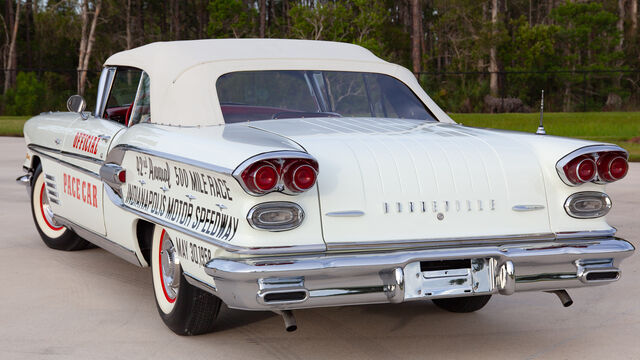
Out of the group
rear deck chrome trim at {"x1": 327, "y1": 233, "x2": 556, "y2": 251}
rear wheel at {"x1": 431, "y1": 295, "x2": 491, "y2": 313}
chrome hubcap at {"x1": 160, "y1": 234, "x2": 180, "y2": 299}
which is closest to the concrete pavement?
rear wheel at {"x1": 431, "y1": 295, "x2": 491, "y2": 313}

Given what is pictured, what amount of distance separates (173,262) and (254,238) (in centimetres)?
103

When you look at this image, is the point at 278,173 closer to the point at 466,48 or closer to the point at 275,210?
the point at 275,210

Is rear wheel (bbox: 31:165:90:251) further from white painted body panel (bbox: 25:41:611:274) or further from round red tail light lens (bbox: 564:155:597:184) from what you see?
round red tail light lens (bbox: 564:155:597:184)

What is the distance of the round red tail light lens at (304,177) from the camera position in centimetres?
374

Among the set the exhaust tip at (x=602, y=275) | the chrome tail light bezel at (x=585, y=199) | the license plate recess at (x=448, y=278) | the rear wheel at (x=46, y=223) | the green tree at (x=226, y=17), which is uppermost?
the green tree at (x=226, y=17)

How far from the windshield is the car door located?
80 centimetres

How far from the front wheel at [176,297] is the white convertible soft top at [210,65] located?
2.31ft

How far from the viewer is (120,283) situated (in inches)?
233

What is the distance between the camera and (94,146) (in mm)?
5531

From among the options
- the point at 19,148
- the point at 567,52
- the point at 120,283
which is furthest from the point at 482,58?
the point at 120,283

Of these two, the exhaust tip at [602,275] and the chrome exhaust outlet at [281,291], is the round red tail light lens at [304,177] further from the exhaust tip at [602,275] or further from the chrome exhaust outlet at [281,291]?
the exhaust tip at [602,275]

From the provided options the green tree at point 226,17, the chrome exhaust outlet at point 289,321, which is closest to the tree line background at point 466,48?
the green tree at point 226,17

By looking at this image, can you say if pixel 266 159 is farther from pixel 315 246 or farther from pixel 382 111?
pixel 382 111

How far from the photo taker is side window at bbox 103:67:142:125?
5.69 meters
